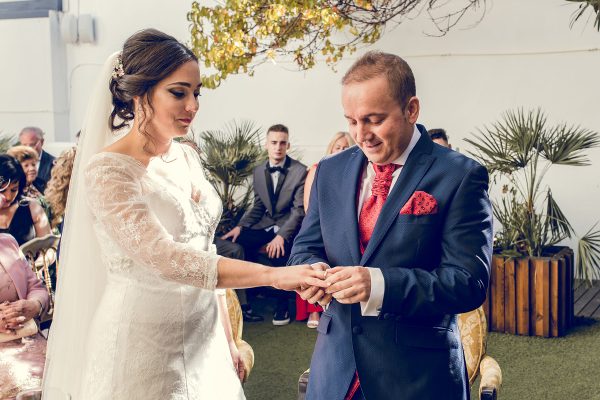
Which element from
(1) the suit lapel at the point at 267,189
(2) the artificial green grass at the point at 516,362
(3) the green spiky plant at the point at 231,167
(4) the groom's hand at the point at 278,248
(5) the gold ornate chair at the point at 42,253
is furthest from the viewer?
(3) the green spiky plant at the point at 231,167

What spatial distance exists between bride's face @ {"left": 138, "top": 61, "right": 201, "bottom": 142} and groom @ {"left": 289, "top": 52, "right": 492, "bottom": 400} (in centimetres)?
69

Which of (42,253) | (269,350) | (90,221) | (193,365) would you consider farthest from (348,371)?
(269,350)

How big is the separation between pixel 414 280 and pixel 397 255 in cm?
10

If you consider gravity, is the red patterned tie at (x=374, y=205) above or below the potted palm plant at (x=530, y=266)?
above

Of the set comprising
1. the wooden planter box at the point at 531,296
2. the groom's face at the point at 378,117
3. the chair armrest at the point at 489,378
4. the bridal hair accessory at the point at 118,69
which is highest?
the bridal hair accessory at the point at 118,69

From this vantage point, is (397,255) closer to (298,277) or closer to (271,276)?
(298,277)

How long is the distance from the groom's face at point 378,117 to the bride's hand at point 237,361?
4.11 ft

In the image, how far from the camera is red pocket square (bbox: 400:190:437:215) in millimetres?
2268

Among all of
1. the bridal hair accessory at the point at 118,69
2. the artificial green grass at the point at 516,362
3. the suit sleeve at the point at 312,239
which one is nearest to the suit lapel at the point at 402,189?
the suit sleeve at the point at 312,239

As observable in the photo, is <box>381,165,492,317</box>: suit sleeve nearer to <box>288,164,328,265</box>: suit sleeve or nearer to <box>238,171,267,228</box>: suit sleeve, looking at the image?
<box>288,164,328,265</box>: suit sleeve

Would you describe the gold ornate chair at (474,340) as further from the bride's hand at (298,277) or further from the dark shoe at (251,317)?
the dark shoe at (251,317)

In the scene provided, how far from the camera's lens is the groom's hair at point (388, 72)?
7.56 feet

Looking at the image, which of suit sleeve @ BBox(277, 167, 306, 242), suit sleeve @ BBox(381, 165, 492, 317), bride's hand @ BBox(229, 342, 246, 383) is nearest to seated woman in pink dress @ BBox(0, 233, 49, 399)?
bride's hand @ BBox(229, 342, 246, 383)

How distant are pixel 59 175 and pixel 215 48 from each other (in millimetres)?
3261
